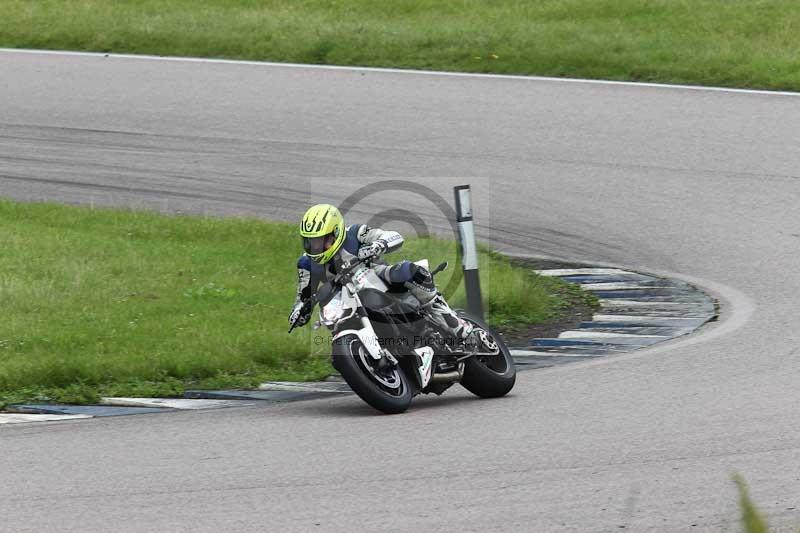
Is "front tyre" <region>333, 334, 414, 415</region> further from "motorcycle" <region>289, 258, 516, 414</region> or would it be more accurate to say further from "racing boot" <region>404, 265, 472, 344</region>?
"racing boot" <region>404, 265, 472, 344</region>

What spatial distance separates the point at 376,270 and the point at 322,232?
1.67 feet

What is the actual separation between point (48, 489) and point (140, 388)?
2.24 meters

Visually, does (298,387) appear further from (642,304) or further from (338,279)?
(642,304)

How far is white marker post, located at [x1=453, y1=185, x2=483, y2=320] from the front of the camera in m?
10.1

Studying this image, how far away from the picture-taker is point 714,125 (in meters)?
16.7

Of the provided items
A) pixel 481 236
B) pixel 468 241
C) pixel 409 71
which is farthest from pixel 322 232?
pixel 409 71

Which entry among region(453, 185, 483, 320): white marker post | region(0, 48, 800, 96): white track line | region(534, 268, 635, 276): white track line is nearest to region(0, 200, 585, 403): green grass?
region(534, 268, 635, 276): white track line

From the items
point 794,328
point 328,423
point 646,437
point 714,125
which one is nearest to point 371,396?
point 328,423

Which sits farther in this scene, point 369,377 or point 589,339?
point 589,339

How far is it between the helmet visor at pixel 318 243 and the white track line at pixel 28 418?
1.79 m

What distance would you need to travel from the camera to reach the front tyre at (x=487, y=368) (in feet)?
29.7

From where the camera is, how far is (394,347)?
8.80 meters

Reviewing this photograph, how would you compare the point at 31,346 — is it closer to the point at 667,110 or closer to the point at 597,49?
the point at 667,110

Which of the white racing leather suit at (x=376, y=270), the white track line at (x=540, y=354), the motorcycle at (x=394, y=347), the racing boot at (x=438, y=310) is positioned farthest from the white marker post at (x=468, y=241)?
the white racing leather suit at (x=376, y=270)
